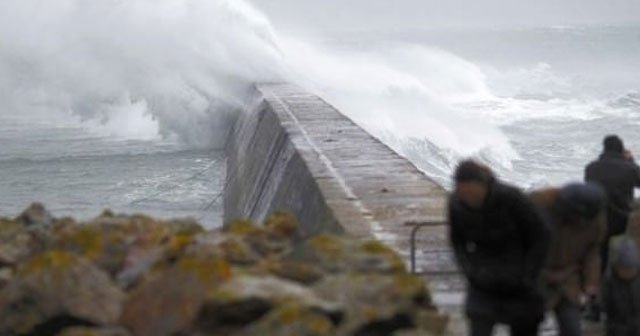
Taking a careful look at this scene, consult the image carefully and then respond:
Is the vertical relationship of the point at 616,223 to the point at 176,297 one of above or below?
below

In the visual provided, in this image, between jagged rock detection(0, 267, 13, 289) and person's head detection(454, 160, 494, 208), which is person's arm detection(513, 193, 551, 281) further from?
jagged rock detection(0, 267, 13, 289)

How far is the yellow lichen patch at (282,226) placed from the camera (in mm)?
6582

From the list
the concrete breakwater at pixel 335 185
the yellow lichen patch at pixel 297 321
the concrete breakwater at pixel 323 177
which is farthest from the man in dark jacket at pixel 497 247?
the concrete breakwater at pixel 323 177

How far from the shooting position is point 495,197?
4715mm

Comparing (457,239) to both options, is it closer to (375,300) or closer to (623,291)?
(375,300)

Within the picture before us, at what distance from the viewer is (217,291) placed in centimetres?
531

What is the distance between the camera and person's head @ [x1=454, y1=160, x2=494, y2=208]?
468cm

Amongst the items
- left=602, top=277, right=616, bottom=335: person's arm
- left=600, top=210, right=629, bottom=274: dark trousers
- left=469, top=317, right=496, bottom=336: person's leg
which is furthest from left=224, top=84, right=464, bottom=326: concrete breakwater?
left=469, top=317, right=496, bottom=336: person's leg

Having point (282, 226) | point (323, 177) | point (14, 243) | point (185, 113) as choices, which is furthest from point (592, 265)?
point (185, 113)

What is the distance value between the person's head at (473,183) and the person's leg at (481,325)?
1.73ft

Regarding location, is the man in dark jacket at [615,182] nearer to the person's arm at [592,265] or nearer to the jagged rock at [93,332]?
the person's arm at [592,265]

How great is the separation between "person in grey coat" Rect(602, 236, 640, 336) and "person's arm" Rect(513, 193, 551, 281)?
0.96 meters

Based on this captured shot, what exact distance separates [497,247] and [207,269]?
4.33 feet

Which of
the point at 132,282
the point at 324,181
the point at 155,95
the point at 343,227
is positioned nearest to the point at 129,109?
the point at 155,95
